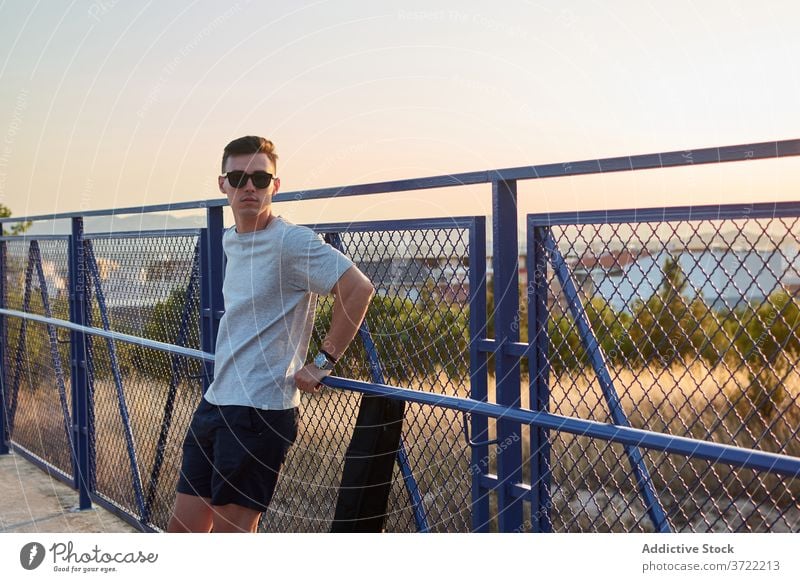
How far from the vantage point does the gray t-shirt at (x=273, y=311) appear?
3578mm

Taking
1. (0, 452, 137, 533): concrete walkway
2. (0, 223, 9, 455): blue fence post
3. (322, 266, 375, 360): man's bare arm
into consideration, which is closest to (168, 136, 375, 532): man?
(322, 266, 375, 360): man's bare arm

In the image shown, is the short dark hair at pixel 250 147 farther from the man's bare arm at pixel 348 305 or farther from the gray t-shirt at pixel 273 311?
the man's bare arm at pixel 348 305

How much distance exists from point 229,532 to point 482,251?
1521 millimetres

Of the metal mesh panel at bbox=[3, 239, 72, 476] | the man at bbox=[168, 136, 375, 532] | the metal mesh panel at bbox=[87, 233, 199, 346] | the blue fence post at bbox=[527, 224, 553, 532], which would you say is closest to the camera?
the blue fence post at bbox=[527, 224, 553, 532]

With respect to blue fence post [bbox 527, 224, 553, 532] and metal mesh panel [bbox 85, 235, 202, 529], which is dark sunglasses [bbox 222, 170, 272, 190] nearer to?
blue fence post [bbox 527, 224, 553, 532]

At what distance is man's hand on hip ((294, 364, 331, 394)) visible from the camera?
3635 mm

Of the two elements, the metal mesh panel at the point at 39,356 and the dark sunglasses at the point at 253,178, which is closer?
the dark sunglasses at the point at 253,178

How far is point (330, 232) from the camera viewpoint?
4.15 metres

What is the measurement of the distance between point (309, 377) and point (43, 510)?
406cm

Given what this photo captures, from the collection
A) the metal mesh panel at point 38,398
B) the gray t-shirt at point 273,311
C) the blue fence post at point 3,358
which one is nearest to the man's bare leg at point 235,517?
the gray t-shirt at point 273,311

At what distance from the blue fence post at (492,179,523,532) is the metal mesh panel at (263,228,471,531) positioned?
0.79 feet

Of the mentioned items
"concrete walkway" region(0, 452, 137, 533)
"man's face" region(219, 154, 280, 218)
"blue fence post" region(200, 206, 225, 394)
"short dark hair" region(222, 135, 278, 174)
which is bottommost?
"concrete walkway" region(0, 452, 137, 533)

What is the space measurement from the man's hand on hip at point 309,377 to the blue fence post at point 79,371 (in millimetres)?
3721
